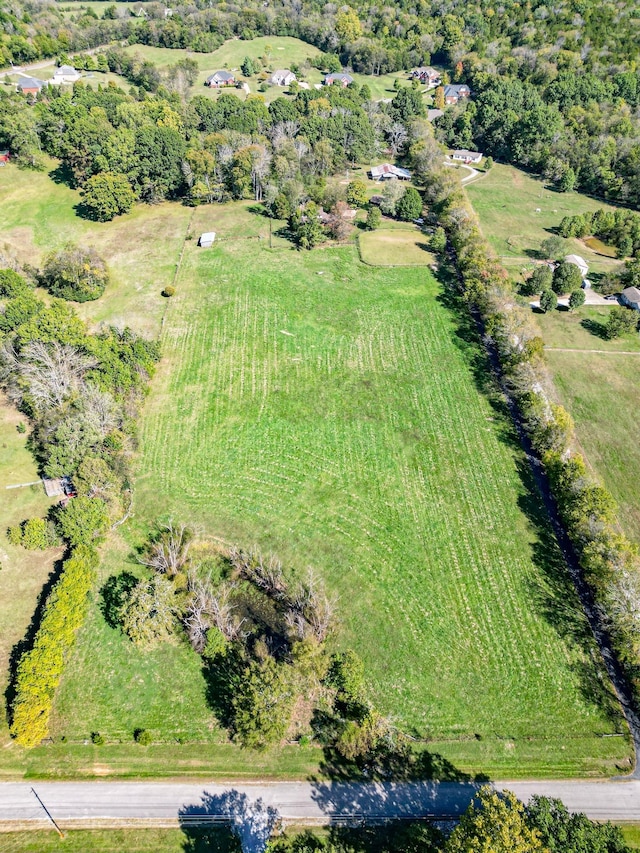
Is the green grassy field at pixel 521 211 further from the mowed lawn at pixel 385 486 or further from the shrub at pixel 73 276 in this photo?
the shrub at pixel 73 276

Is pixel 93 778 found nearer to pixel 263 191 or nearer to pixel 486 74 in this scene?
pixel 263 191

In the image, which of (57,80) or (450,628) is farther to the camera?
(57,80)

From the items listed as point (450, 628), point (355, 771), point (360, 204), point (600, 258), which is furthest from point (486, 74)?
point (355, 771)

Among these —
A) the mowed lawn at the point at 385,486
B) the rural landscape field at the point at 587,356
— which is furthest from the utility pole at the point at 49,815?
the rural landscape field at the point at 587,356

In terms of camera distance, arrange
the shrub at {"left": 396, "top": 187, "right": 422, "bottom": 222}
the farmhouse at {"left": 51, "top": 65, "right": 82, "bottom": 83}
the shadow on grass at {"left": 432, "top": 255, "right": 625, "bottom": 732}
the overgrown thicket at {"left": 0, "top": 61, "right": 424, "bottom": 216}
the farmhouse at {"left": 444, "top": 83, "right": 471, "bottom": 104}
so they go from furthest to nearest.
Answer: the farmhouse at {"left": 444, "top": 83, "right": 471, "bottom": 104}
the farmhouse at {"left": 51, "top": 65, "right": 82, "bottom": 83}
the overgrown thicket at {"left": 0, "top": 61, "right": 424, "bottom": 216}
the shrub at {"left": 396, "top": 187, "right": 422, "bottom": 222}
the shadow on grass at {"left": 432, "top": 255, "right": 625, "bottom": 732}

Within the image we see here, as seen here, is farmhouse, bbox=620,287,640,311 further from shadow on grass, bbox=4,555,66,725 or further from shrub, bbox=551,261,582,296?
shadow on grass, bbox=4,555,66,725

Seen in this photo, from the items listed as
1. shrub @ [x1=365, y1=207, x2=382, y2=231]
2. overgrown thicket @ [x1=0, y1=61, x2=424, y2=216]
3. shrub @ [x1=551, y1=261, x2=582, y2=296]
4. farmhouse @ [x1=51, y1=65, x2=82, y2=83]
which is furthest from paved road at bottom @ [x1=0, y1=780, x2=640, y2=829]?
farmhouse @ [x1=51, y1=65, x2=82, y2=83]
